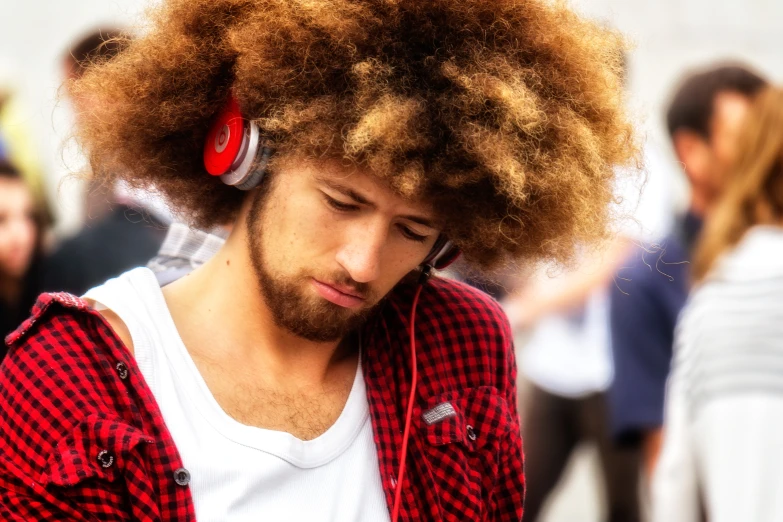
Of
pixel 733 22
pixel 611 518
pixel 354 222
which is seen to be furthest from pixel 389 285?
pixel 733 22

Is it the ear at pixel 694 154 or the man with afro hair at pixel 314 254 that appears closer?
the man with afro hair at pixel 314 254

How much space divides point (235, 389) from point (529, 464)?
2.46 meters

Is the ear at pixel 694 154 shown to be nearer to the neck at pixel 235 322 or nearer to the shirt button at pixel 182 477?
the neck at pixel 235 322

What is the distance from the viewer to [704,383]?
3301mm

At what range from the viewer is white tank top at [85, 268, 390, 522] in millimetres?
2145

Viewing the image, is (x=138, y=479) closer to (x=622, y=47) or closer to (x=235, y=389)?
(x=235, y=389)

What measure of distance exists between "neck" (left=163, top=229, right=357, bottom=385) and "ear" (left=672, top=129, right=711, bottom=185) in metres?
2.48

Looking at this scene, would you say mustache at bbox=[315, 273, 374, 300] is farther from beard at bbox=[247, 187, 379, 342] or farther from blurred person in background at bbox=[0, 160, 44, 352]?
blurred person in background at bbox=[0, 160, 44, 352]

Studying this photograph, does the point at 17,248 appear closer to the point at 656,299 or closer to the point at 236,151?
the point at 236,151

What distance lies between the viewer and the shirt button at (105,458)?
2.02 m

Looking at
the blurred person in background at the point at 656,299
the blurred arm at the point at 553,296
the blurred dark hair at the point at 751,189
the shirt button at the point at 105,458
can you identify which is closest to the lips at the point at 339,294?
the shirt button at the point at 105,458

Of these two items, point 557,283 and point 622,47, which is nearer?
point 622,47

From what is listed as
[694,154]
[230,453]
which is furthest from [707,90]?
[230,453]

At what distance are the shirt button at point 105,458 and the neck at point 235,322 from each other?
1.08 ft
